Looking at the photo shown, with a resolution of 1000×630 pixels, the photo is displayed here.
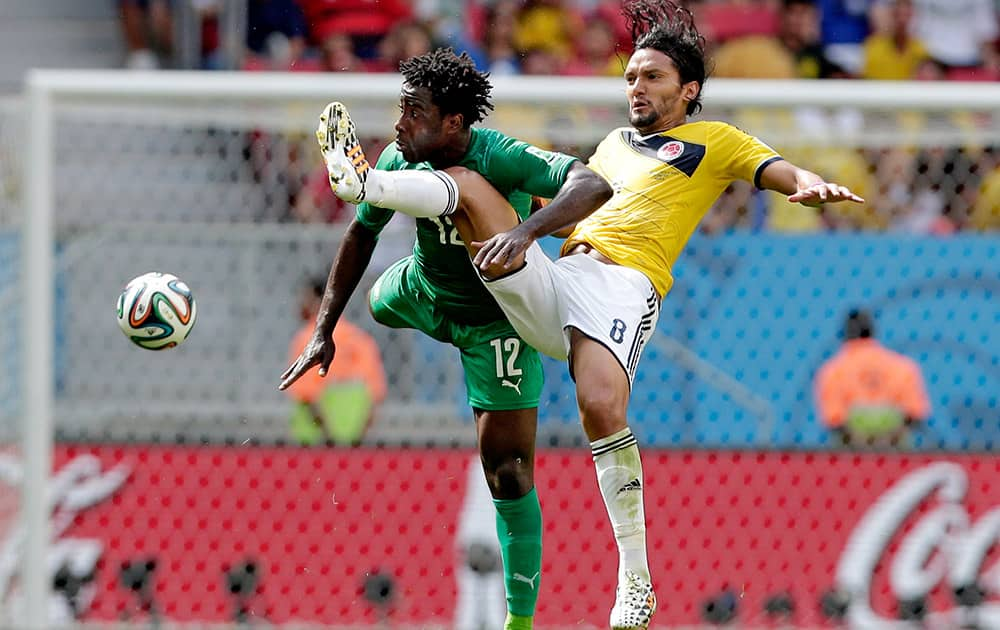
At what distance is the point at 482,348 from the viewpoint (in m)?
5.29

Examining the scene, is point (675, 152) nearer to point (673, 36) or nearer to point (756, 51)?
point (673, 36)

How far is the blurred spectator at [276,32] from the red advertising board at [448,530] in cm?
292

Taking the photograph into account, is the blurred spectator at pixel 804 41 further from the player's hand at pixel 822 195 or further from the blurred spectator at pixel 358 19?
the player's hand at pixel 822 195

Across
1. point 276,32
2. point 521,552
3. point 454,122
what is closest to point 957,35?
point 276,32

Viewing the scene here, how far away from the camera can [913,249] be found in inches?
318

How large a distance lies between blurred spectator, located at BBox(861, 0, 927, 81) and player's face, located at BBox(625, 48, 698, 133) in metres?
5.85

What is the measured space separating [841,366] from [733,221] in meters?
0.89

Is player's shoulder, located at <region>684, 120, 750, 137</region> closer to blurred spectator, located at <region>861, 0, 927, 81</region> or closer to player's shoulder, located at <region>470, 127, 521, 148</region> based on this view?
player's shoulder, located at <region>470, 127, 521, 148</region>

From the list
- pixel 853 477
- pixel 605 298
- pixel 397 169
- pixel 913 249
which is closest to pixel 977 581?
pixel 853 477

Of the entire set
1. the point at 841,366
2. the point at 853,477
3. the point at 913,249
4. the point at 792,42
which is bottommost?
the point at 853,477

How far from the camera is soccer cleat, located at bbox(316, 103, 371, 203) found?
4.41 metres

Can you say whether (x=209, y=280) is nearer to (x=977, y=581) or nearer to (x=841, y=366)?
(x=841, y=366)

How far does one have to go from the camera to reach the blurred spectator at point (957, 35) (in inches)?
430

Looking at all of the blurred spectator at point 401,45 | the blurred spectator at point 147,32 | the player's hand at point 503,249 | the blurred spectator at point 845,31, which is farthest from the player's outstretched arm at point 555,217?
the blurred spectator at point 147,32
